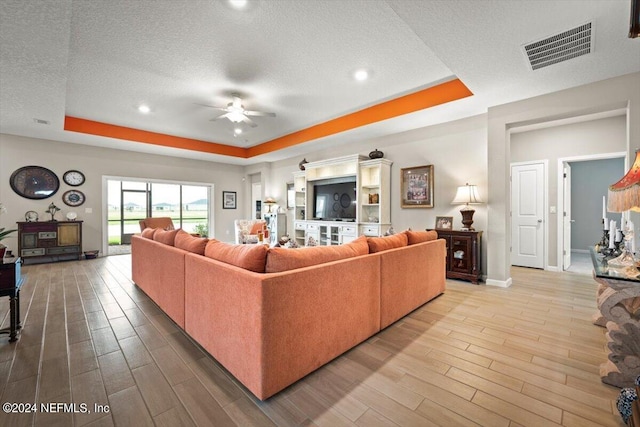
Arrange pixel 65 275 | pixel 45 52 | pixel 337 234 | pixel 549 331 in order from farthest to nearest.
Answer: pixel 337 234 → pixel 65 275 → pixel 45 52 → pixel 549 331

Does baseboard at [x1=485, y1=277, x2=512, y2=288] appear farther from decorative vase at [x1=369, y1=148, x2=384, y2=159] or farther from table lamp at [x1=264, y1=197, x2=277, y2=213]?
table lamp at [x1=264, y1=197, x2=277, y2=213]

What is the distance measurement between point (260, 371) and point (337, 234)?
453 cm

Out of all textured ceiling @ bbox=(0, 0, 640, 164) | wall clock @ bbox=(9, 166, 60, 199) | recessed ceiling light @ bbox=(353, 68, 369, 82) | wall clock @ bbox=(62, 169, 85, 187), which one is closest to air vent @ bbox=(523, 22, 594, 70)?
textured ceiling @ bbox=(0, 0, 640, 164)

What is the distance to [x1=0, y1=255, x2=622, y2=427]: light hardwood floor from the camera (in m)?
1.44

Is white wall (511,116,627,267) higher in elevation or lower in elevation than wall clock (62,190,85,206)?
higher

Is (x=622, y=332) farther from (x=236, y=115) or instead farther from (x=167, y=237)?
(x=236, y=115)

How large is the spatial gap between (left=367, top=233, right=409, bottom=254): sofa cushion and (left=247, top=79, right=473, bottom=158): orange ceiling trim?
2.22 m

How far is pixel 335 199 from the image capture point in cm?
616

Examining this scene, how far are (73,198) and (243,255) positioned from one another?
6732 mm

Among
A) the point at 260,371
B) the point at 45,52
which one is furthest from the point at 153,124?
the point at 260,371

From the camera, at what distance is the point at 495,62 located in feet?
9.16

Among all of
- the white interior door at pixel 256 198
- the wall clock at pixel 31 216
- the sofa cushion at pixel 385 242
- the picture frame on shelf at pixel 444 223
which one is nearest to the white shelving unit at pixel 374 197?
the picture frame on shelf at pixel 444 223

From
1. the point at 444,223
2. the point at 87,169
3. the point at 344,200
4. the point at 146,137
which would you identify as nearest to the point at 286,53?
the point at 344,200

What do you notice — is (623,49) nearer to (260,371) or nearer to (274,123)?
(260,371)
